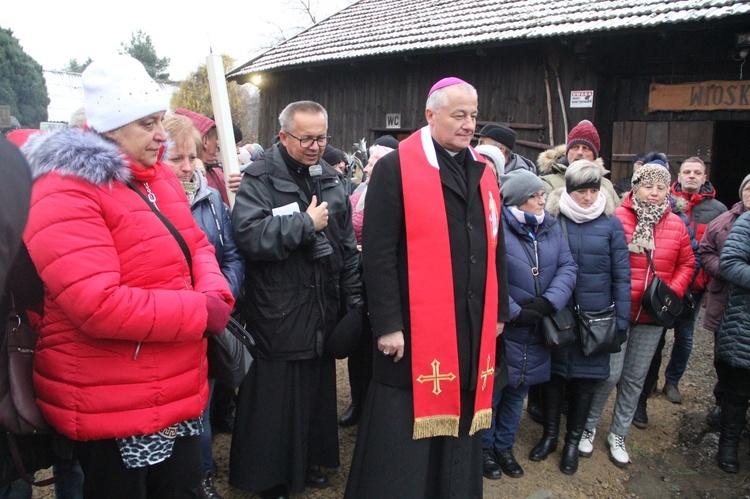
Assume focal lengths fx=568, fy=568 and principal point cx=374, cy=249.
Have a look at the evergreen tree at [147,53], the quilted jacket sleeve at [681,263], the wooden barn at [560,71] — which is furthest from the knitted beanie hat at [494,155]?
the evergreen tree at [147,53]

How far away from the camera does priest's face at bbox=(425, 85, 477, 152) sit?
251 centimetres

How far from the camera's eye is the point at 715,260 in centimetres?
405

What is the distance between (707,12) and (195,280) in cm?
649

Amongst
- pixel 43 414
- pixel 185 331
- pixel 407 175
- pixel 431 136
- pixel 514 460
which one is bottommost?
pixel 514 460

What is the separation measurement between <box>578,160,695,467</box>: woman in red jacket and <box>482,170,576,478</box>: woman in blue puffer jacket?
0.56 meters

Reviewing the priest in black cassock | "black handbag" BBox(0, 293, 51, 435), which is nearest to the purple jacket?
the priest in black cassock

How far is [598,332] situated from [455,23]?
292 inches

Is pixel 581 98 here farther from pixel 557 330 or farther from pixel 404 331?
pixel 404 331

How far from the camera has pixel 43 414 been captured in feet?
6.02

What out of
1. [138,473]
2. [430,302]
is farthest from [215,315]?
[430,302]

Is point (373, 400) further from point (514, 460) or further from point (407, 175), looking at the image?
point (514, 460)

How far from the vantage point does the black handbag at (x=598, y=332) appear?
3322mm

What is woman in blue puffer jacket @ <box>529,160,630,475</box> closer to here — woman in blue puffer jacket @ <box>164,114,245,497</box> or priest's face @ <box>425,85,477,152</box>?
priest's face @ <box>425,85,477,152</box>

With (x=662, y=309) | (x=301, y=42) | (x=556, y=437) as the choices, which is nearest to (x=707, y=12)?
(x=662, y=309)
